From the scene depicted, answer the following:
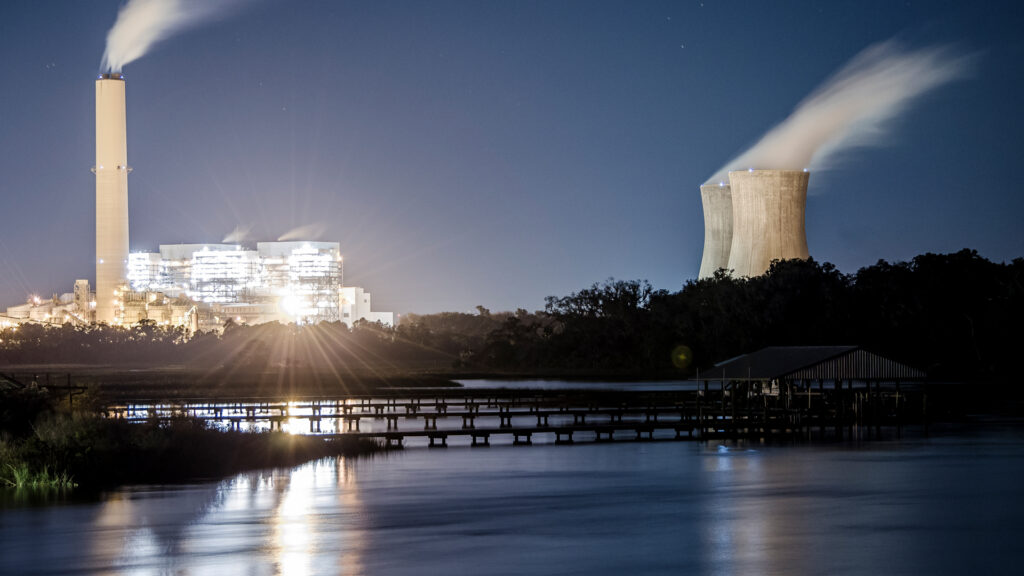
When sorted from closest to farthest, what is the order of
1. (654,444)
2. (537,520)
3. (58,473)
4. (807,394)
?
(537,520)
(58,473)
(654,444)
(807,394)

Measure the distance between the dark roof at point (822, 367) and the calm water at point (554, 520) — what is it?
29.7 feet

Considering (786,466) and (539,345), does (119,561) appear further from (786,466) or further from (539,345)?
(539,345)

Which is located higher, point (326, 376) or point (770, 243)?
point (770, 243)

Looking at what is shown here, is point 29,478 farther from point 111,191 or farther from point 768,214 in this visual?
point 111,191

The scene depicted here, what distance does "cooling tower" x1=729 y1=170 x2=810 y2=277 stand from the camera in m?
66.5

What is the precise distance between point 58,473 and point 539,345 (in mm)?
67468

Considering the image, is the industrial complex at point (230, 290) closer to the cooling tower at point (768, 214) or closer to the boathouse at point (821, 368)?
the cooling tower at point (768, 214)

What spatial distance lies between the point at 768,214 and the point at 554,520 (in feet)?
151

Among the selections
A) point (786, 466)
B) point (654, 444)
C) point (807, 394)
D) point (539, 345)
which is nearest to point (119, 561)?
point (786, 466)

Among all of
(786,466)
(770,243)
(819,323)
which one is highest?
(770,243)

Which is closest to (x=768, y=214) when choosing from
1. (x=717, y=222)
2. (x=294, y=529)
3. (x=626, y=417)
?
(x=717, y=222)

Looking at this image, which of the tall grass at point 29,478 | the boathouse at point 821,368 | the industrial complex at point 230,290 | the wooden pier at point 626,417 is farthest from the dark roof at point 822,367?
the industrial complex at point 230,290

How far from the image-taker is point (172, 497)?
2717cm

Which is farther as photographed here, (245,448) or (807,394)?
(807,394)
